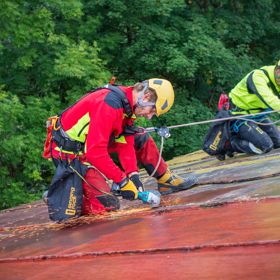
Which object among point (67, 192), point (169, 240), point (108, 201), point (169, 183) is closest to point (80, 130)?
point (67, 192)

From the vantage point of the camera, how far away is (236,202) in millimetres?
3545

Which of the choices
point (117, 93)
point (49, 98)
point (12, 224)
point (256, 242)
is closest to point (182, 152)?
point (49, 98)

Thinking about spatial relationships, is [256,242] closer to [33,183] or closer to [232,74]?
[33,183]

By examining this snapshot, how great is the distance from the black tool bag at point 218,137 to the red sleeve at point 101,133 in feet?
9.35

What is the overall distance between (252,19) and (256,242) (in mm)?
18844

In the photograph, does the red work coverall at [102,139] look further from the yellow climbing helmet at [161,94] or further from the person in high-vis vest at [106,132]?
the yellow climbing helmet at [161,94]

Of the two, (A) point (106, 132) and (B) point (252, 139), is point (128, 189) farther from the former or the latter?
(B) point (252, 139)

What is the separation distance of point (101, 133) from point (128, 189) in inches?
19.5

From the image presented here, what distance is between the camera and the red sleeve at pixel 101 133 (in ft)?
13.1

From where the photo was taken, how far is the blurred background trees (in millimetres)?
13016

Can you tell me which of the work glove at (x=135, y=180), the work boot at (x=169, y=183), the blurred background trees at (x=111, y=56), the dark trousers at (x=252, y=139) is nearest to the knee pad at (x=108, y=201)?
the work glove at (x=135, y=180)

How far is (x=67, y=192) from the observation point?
14.3 feet

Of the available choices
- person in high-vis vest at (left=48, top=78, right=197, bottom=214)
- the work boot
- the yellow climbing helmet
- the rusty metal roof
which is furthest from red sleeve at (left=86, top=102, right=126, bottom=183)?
the work boot

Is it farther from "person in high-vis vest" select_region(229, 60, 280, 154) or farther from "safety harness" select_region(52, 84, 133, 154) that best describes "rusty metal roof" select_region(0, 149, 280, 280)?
"person in high-vis vest" select_region(229, 60, 280, 154)
